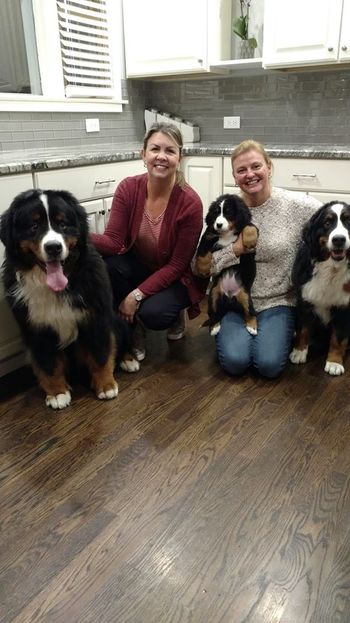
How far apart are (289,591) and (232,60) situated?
315 centimetres

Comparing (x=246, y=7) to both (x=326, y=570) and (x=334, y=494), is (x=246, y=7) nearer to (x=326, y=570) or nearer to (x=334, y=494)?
(x=334, y=494)

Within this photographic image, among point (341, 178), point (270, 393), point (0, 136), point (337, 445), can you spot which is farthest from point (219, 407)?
point (0, 136)

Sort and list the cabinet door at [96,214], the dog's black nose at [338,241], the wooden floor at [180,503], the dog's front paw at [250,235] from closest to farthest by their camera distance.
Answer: the wooden floor at [180,503], the dog's black nose at [338,241], the dog's front paw at [250,235], the cabinet door at [96,214]

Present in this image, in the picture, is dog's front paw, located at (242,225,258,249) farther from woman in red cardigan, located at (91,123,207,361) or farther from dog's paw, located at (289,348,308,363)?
dog's paw, located at (289,348,308,363)

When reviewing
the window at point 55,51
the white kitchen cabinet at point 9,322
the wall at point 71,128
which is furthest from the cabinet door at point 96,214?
the window at point 55,51

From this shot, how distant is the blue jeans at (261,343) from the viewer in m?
2.14

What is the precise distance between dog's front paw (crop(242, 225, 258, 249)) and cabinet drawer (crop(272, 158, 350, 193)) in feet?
3.16

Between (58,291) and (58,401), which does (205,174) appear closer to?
(58,291)

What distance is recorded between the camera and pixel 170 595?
3.85ft

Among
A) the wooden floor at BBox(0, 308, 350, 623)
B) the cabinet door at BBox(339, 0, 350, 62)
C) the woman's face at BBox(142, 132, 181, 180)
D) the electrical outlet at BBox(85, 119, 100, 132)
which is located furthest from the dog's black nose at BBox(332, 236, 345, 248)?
the electrical outlet at BBox(85, 119, 100, 132)

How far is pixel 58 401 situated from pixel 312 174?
1.95 m

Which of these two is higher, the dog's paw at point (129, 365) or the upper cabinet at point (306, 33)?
the upper cabinet at point (306, 33)

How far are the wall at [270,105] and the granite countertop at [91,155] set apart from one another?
1.55ft

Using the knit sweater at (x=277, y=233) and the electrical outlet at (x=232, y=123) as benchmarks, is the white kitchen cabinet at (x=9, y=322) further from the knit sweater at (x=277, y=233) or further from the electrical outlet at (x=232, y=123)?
the electrical outlet at (x=232, y=123)
